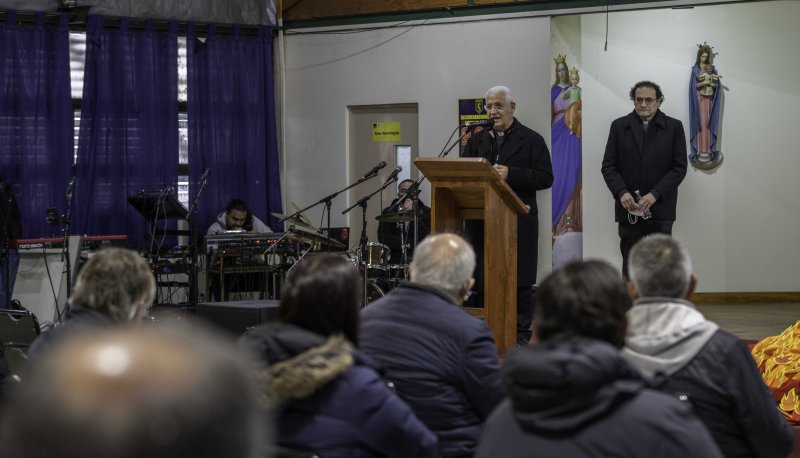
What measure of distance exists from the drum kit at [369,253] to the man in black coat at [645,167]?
1.96 metres

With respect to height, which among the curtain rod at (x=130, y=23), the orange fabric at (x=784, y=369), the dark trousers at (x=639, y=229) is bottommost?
the orange fabric at (x=784, y=369)

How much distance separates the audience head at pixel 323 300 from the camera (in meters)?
2.29

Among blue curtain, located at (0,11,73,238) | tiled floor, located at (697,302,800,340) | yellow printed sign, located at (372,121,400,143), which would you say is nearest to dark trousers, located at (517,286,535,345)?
tiled floor, located at (697,302,800,340)

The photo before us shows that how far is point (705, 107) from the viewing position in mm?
9734

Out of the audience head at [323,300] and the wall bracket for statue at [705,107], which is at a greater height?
the wall bracket for statue at [705,107]

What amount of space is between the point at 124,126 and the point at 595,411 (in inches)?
319

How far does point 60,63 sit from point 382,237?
3352 millimetres

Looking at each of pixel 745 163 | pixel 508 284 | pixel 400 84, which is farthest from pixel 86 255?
pixel 745 163

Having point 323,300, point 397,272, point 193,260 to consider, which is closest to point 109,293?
point 323,300

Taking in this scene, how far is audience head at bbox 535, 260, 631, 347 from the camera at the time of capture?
1.90m

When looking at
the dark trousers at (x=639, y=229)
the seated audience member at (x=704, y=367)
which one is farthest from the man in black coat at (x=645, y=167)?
the seated audience member at (x=704, y=367)

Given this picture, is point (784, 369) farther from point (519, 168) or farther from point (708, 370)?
point (708, 370)

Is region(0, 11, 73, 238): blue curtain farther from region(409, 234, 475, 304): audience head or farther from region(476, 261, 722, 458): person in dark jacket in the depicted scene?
region(476, 261, 722, 458): person in dark jacket

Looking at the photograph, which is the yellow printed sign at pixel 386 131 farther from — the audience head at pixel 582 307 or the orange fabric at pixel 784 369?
the audience head at pixel 582 307
